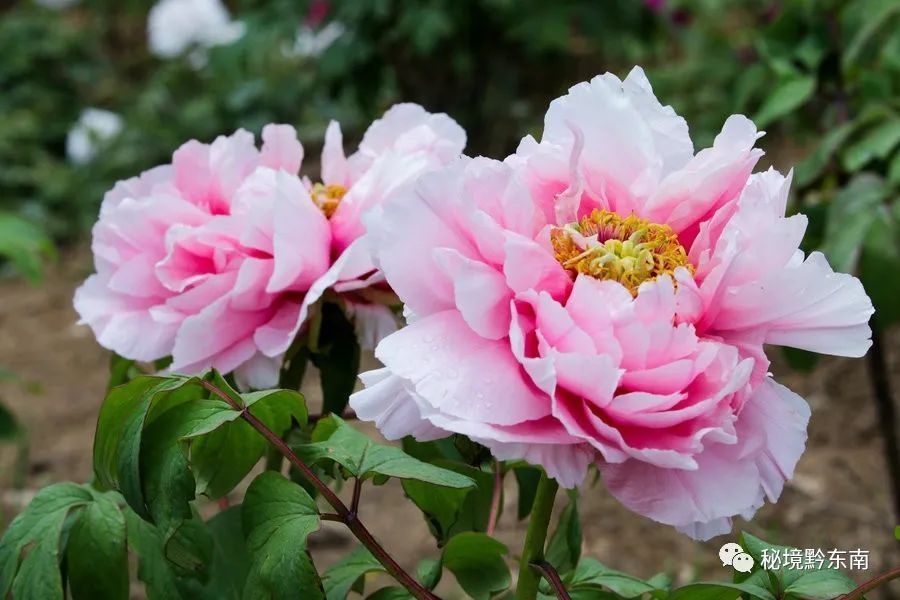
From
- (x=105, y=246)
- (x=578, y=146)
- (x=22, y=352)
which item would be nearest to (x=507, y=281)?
(x=578, y=146)

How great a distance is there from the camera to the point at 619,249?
1.97ft

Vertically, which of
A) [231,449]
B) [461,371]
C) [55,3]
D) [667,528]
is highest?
[461,371]

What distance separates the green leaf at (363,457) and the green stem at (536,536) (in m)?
0.04

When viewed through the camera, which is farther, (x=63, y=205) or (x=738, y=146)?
(x=63, y=205)

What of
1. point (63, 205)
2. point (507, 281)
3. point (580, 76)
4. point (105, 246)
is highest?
point (507, 281)

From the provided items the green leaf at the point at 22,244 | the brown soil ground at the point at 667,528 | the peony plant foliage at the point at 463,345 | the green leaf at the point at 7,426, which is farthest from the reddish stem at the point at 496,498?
the green leaf at the point at 7,426

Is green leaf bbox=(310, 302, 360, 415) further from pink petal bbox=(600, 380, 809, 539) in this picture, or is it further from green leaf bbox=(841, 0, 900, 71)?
green leaf bbox=(841, 0, 900, 71)

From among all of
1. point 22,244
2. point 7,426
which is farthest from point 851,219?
point 7,426

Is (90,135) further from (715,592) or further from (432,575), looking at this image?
(715,592)

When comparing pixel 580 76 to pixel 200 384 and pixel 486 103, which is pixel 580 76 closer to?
pixel 486 103

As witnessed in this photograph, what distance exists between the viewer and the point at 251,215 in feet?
2.59

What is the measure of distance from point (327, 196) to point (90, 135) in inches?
190

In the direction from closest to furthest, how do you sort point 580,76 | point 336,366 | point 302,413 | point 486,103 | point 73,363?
point 302,413 < point 336,366 < point 73,363 < point 486,103 < point 580,76

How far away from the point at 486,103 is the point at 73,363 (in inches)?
67.1
